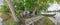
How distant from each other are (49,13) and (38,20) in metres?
0.23

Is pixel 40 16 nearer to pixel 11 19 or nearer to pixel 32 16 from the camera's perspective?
pixel 32 16

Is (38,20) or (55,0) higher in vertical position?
(55,0)

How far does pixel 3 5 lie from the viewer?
221 centimetres

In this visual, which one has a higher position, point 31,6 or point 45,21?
point 31,6

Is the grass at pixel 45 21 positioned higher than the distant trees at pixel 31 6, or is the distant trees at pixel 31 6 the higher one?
the distant trees at pixel 31 6

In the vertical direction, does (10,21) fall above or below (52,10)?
below

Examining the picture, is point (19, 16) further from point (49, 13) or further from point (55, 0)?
point (55, 0)

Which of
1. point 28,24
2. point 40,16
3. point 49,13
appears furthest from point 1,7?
point 49,13

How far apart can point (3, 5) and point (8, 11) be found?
14 centimetres

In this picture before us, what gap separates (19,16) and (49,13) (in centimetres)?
54

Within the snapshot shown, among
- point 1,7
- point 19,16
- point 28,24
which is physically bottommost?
point 28,24

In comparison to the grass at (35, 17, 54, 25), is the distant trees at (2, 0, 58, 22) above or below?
above

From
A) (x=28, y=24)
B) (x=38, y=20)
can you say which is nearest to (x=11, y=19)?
(x=28, y=24)

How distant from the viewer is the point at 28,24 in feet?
7.23
